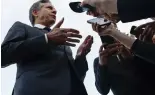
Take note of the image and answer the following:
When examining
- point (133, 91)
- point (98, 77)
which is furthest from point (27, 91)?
point (133, 91)

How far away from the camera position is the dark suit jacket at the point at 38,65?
1492mm

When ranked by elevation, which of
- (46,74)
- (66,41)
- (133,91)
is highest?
(66,41)

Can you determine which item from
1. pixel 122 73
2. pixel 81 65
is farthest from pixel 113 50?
pixel 81 65

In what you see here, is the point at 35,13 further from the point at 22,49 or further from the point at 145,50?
the point at 145,50

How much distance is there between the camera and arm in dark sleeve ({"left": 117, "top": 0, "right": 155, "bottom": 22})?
3.40 ft

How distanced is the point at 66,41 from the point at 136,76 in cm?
37

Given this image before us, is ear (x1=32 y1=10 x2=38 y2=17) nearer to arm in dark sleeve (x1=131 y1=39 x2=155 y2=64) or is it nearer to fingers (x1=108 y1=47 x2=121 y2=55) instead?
fingers (x1=108 y1=47 x2=121 y2=55)

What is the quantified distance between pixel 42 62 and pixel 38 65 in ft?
0.09

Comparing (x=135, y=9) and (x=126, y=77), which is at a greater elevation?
(x=135, y=9)

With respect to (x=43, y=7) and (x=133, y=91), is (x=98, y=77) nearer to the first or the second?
(x=133, y=91)

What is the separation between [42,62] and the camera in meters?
1.58

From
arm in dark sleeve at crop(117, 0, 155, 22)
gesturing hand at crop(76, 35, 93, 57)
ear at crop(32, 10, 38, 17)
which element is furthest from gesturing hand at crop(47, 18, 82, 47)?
arm in dark sleeve at crop(117, 0, 155, 22)

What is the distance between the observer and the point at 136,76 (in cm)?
148

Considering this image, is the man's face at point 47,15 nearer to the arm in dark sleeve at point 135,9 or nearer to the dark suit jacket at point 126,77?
the dark suit jacket at point 126,77
